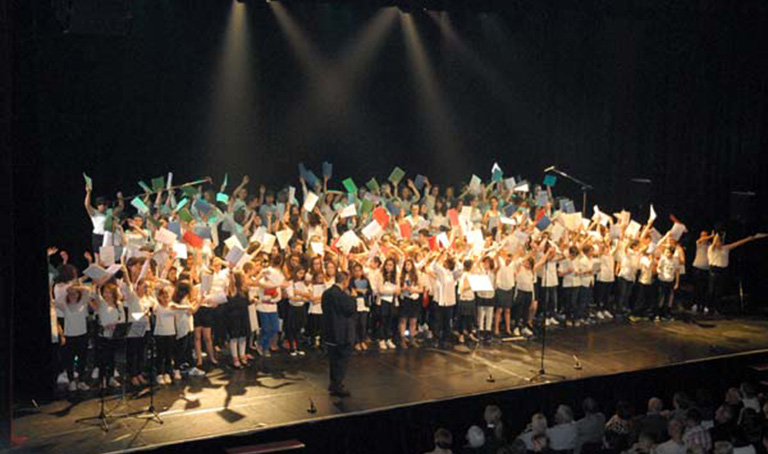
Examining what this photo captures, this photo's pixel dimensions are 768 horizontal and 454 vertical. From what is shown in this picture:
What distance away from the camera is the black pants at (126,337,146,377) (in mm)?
11148

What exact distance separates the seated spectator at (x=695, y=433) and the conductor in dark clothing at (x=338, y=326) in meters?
4.14

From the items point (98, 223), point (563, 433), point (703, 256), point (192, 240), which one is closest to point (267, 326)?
point (192, 240)

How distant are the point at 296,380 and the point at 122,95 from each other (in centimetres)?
720

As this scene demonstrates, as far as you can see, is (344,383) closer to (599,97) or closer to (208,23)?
(208,23)

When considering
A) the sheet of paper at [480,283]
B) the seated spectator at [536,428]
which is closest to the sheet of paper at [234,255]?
the sheet of paper at [480,283]

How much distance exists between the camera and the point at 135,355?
36.9ft

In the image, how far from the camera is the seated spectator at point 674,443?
8.42 meters

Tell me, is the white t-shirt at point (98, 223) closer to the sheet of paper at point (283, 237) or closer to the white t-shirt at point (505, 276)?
the sheet of paper at point (283, 237)

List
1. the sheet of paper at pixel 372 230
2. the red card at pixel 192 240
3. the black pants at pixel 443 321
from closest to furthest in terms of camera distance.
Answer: the red card at pixel 192 240, the sheet of paper at pixel 372 230, the black pants at pixel 443 321

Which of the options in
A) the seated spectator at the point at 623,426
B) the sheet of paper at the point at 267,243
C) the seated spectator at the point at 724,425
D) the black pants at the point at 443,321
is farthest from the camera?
the black pants at the point at 443,321

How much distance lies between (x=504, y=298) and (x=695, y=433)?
17.6ft

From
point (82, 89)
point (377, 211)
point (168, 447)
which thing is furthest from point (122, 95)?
point (168, 447)

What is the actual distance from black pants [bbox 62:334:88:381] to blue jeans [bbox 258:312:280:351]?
2.52 meters

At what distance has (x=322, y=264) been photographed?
12859 mm
